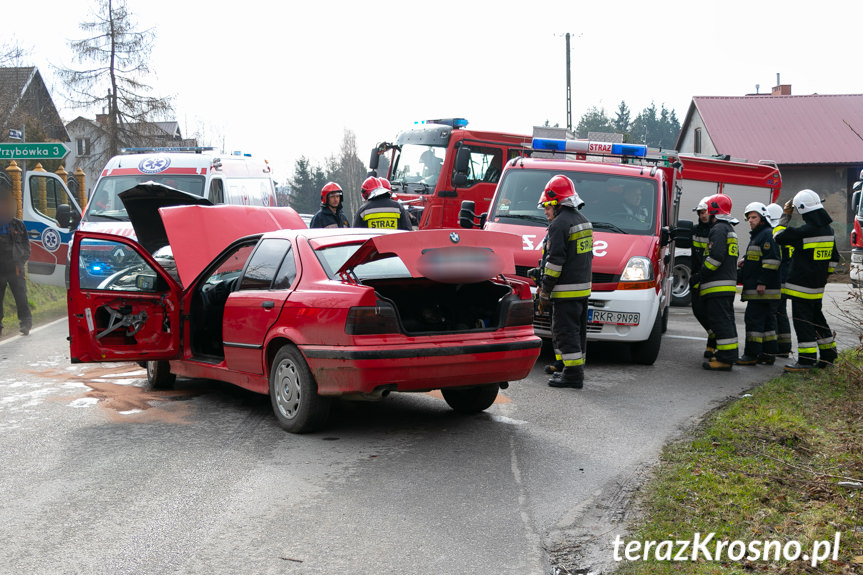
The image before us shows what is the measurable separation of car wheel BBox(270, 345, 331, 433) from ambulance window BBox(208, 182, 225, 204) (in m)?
8.01

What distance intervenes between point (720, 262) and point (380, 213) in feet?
13.4

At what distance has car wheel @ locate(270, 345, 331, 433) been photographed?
661cm

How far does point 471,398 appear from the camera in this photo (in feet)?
25.0

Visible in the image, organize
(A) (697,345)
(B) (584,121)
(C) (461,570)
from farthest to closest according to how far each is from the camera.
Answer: (B) (584,121) < (A) (697,345) < (C) (461,570)

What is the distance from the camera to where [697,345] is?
12.5m

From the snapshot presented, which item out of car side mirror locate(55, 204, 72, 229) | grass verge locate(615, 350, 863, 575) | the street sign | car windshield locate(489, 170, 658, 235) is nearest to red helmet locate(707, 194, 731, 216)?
car windshield locate(489, 170, 658, 235)

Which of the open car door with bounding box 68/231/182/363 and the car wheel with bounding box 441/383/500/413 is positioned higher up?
the open car door with bounding box 68/231/182/363

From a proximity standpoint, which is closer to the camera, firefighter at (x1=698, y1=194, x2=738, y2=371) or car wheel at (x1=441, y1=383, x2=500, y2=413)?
car wheel at (x1=441, y1=383, x2=500, y2=413)

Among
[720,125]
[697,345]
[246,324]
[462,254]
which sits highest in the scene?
[720,125]

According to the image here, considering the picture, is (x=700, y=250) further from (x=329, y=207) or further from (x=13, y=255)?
(x=13, y=255)

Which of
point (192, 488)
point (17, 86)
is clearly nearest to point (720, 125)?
point (17, 86)

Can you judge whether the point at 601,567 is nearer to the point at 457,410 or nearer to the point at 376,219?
the point at 457,410

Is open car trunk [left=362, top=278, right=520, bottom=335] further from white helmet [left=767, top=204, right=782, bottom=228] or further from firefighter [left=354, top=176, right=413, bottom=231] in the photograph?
white helmet [left=767, top=204, right=782, bottom=228]

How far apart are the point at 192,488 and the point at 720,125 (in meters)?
42.8
